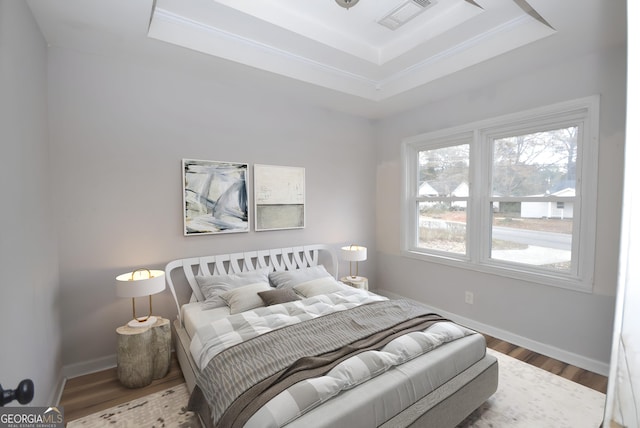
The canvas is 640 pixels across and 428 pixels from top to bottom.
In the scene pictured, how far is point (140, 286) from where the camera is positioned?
7.32ft

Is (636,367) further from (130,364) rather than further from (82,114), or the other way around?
(82,114)

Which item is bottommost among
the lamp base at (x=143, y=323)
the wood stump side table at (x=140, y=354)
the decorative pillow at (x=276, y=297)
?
the wood stump side table at (x=140, y=354)

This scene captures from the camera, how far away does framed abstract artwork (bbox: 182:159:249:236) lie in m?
2.92

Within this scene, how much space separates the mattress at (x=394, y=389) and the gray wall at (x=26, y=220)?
4.53 ft

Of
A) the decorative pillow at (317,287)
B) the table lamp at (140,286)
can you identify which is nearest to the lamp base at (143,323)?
the table lamp at (140,286)

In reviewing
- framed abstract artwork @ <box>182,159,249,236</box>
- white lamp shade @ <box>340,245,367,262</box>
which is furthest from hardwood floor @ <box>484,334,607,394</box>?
framed abstract artwork @ <box>182,159,249,236</box>

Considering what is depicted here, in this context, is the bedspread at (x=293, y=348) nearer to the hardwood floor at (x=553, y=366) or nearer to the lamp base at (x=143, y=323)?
the lamp base at (x=143, y=323)

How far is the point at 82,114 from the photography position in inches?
96.3

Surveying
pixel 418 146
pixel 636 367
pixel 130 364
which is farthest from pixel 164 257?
pixel 418 146

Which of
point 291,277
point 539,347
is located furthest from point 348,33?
point 539,347

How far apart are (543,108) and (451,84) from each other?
0.90 meters

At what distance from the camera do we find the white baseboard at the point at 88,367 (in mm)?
2414

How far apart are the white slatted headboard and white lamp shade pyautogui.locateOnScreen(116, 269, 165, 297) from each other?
0.37m

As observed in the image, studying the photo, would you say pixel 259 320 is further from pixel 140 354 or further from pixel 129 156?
pixel 129 156
